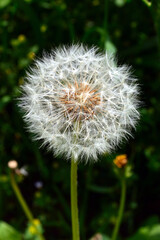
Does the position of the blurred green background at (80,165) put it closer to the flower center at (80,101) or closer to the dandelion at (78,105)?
the dandelion at (78,105)

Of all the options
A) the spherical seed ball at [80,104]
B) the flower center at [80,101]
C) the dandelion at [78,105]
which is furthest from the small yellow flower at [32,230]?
the flower center at [80,101]

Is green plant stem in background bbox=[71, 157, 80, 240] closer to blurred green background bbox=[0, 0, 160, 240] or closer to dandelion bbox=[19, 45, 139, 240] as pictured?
dandelion bbox=[19, 45, 139, 240]

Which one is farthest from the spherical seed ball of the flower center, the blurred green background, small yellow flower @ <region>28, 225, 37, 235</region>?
small yellow flower @ <region>28, 225, 37, 235</region>

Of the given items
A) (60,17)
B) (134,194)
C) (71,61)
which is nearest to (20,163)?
(134,194)

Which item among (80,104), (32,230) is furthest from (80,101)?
(32,230)

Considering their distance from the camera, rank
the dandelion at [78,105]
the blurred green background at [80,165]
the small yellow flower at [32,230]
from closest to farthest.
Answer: the dandelion at [78,105], the small yellow flower at [32,230], the blurred green background at [80,165]

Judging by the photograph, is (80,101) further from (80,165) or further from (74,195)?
(80,165)

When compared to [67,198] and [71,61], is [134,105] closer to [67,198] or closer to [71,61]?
[71,61]
